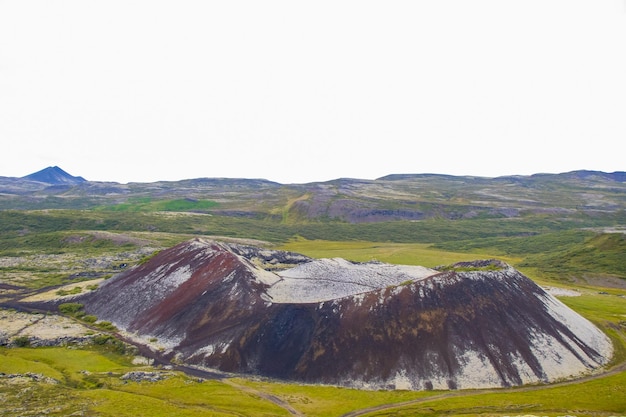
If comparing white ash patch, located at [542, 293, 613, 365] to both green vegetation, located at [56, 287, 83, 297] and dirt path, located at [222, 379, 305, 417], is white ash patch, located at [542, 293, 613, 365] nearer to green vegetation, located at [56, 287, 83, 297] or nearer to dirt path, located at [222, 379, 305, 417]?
dirt path, located at [222, 379, 305, 417]

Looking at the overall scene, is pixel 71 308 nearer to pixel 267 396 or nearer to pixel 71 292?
pixel 71 292

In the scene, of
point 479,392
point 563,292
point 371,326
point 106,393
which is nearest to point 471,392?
point 479,392

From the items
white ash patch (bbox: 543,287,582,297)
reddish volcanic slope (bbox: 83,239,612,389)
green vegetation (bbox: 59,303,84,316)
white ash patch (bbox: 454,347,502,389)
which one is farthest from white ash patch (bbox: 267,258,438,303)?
white ash patch (bbox: 543,287,582,297)

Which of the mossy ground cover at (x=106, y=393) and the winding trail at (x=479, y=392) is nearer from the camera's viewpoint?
the mossy ground cover at (x=106, y=393)

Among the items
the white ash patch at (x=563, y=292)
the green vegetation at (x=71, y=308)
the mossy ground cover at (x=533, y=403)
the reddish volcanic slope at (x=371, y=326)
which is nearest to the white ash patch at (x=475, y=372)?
the reddish volcanic slope at (x=371, y=326)

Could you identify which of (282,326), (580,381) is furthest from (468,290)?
(282,326)

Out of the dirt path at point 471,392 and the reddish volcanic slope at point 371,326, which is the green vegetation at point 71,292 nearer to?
the reddish volcanic slope at point 371,326

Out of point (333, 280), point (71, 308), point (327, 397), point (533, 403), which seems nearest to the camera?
point (533, 403)
